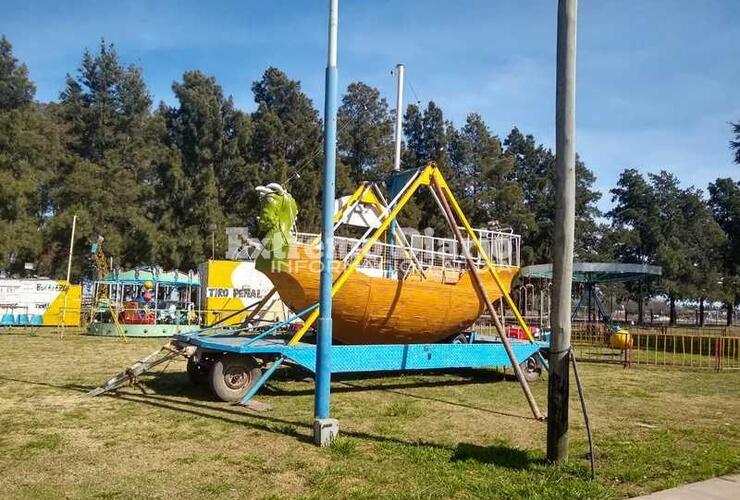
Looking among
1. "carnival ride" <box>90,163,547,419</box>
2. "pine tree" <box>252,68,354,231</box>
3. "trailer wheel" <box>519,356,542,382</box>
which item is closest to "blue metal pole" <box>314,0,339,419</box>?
"carnival ride" <box>90,163,547,419</box>

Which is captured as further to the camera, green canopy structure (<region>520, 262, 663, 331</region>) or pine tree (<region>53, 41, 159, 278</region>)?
pine tree (<region>53, 41, 159, 278</region>)

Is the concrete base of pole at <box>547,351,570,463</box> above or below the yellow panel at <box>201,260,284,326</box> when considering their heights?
below

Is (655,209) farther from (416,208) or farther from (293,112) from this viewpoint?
(293,112)

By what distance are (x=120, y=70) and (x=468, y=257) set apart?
151 ft

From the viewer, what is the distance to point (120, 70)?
4919 cm

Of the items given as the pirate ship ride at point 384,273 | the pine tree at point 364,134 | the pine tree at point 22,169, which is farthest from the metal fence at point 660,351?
the pine tree at point 22,169

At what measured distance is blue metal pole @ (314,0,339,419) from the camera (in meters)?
7.45

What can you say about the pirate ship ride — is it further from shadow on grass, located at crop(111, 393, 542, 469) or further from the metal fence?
the metal fence

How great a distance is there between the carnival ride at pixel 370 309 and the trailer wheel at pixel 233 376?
0.05 feet

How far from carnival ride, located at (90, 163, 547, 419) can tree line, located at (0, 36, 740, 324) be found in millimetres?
26982

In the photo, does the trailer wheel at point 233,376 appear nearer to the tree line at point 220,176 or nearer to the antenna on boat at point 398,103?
the antenna on boat at point 398,103

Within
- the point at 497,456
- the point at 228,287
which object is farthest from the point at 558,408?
the point at 228,287

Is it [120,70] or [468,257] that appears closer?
[468,257]

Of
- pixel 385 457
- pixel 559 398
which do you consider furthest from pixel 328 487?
pixel 559 398
